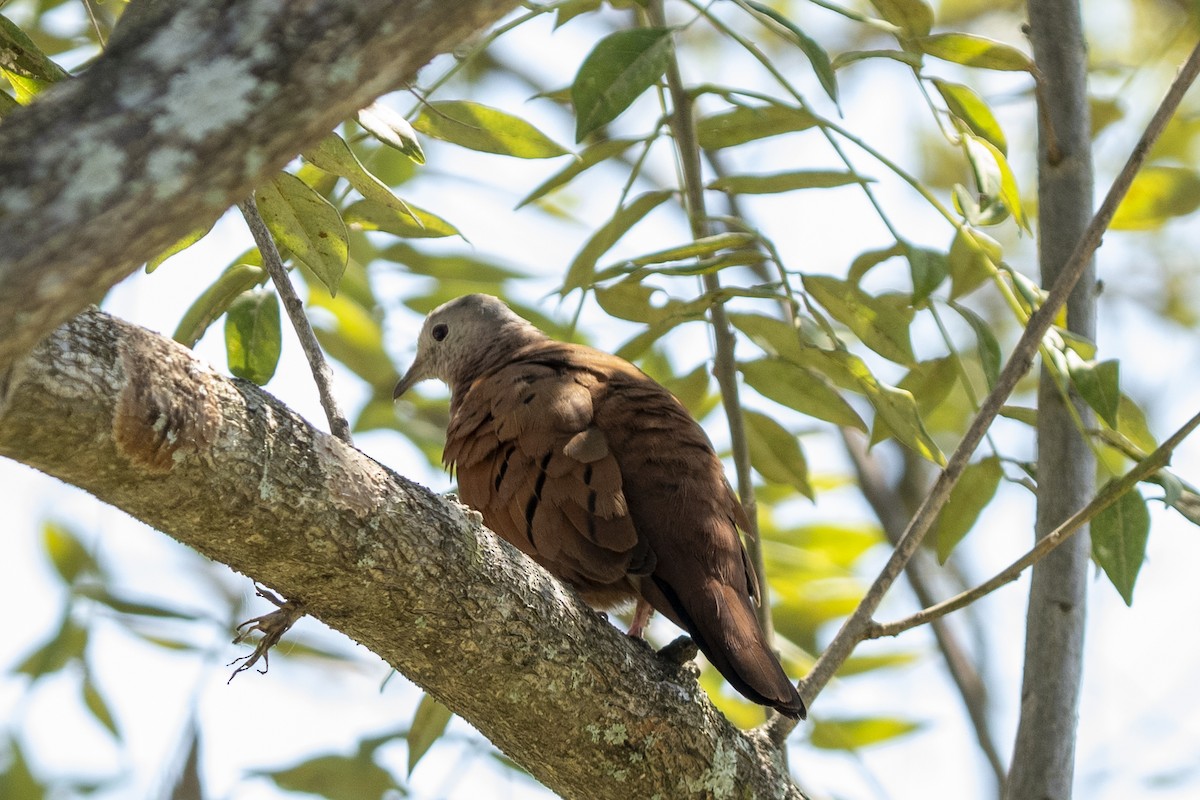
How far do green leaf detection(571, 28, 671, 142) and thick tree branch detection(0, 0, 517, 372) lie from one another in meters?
1.12

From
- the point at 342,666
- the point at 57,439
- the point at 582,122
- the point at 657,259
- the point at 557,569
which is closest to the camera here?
the point at 57,439

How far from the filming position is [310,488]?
1868mm

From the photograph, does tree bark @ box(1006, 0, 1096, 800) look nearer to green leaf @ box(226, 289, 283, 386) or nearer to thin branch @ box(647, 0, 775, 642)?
thin branch @ box(647, 0, 775, 642)

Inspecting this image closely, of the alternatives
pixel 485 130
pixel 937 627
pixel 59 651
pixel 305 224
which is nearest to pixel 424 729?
pixel 59 651

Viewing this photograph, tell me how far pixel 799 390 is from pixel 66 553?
7.84 ft

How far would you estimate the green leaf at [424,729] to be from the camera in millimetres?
3107

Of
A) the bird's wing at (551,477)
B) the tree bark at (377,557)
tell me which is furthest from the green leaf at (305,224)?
the bird's wing at (551,477)

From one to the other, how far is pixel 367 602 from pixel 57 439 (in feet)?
2.10

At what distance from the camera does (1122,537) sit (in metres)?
2.80

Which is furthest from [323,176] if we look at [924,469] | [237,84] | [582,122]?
[924,469]

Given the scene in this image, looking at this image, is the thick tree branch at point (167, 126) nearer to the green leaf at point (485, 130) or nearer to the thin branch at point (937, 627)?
the green leaf at point (485, 130)

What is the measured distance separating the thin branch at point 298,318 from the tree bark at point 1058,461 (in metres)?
1.95

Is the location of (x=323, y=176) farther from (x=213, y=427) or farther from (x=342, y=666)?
(x=342, y=666)

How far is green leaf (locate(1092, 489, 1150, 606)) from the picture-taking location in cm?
277
